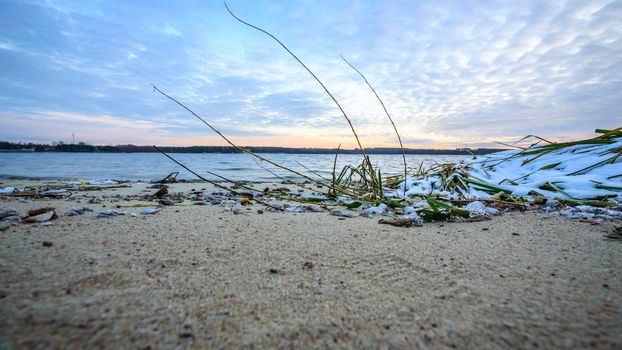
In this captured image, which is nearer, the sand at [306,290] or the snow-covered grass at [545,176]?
the sand at [306,290]

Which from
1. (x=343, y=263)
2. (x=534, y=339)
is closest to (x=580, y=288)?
(x=534, y=339)

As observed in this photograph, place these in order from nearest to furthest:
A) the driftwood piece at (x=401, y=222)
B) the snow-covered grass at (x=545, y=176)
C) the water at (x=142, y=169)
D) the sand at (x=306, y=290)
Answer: the sand at (x=306, y=290), the driftwood piece at (x=401, y=222), the snow-covered grass at (x=545, y=176), the water at (x=142, y=169)

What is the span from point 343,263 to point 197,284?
524 mm

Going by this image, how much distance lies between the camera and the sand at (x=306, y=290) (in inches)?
24.7

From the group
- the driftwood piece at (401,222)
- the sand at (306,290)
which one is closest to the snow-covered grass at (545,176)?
the driftwood piece at (401,222)

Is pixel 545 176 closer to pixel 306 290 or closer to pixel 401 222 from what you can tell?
pixel 401 222

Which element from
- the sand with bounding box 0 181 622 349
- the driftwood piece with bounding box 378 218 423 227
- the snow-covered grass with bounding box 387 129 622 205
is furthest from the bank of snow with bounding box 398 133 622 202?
the sand with bounding box 0 181 622 349

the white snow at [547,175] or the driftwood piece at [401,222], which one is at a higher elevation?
the white snow at [547,175]

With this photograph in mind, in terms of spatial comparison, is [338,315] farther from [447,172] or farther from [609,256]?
[447,172]

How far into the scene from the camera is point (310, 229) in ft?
5.38

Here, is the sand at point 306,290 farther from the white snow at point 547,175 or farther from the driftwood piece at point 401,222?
the white snow at point 547,175

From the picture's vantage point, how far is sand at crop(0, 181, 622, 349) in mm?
627

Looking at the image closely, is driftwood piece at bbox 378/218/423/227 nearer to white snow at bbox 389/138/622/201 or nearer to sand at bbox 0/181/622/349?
sand at bbox 0/181/622/349

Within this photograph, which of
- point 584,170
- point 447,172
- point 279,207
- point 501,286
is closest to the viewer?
point 501,286
